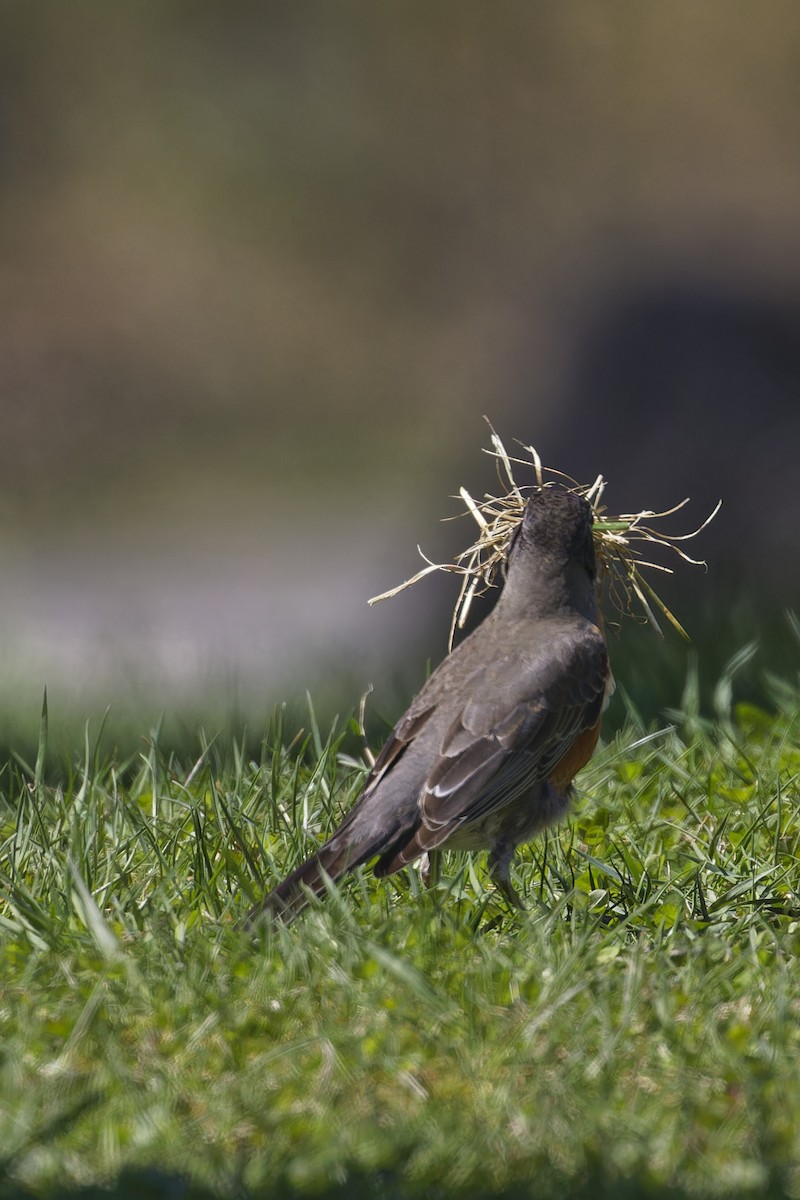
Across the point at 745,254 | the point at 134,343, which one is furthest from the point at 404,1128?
the point at 134,343

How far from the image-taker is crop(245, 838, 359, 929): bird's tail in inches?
156

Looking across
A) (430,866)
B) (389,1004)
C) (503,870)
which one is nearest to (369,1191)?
(389,1004)

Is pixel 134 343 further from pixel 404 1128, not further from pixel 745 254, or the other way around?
pixel 404 1128

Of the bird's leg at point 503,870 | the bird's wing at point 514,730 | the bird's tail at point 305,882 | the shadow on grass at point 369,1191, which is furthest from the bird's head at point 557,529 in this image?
the shadow on grass at point 369,1191

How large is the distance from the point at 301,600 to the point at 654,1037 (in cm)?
672

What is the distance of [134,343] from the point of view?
1858 centimetres

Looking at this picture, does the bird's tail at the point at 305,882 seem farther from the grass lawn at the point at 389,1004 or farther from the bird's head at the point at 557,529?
the bird's head at the point at 557,529

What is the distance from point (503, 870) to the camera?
4422mm

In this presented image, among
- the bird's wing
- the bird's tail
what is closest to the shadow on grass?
the bird's tail

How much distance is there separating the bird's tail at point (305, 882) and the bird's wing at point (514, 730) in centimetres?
24

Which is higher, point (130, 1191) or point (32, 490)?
point (130, 1191)

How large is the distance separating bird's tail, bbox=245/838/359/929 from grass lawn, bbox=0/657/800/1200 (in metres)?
0.06

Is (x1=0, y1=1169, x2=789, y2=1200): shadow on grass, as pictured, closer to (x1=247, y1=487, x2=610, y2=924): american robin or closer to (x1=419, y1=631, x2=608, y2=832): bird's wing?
(x1=247, y1=487, x2=610, y2=924): american robin

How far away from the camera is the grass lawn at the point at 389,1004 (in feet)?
9.75
